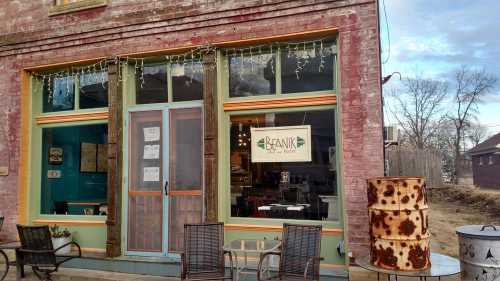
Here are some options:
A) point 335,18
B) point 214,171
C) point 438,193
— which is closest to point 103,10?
point 214,171

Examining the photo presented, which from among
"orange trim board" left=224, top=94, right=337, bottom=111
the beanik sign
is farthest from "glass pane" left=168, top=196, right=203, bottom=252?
"orange trim board" left=224, top=94, right=337, bottom=111

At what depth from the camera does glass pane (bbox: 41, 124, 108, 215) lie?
25.4 ft

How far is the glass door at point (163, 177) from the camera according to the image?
6656 mm

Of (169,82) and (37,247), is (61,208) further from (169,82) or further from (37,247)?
(169,82)

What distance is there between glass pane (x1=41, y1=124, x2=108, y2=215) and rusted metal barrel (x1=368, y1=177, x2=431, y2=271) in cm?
495

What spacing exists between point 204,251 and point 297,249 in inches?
44.4

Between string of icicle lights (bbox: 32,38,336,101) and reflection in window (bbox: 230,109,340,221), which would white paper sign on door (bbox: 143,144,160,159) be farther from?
reflection in window (bbox: 230,109,340,221)

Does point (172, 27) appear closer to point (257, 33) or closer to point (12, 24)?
point (257, 33)

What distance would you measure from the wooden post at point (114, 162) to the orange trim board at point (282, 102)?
1820 mm

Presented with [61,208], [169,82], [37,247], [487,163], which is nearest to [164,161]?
[169,82]

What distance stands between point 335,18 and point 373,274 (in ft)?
10.9

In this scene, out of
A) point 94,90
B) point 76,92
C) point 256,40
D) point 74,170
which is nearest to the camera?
point 256,40

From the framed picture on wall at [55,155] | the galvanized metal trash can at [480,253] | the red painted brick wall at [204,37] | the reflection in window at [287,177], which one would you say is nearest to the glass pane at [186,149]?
the reflection in window at [287,177]

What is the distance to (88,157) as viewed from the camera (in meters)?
8.23
